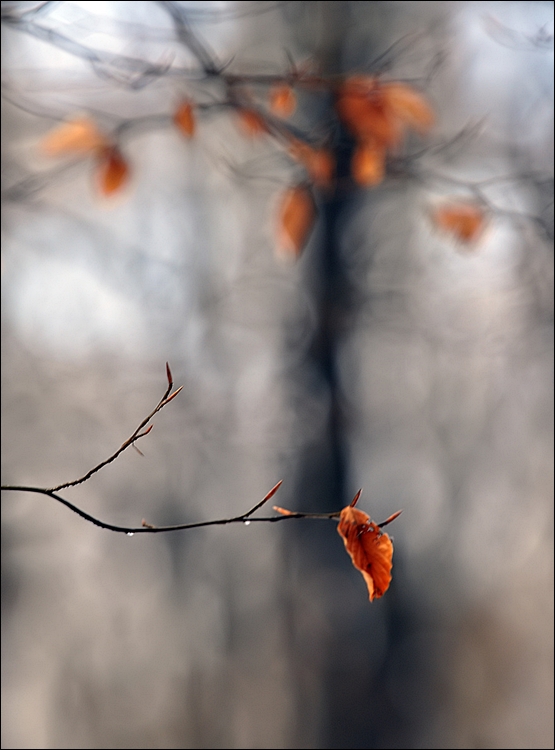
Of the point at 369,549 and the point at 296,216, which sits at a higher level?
the point at 296,216

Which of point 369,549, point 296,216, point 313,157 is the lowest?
point 369,549

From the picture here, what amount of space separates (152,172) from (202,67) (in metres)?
2.72

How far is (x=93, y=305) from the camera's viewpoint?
3621 mm

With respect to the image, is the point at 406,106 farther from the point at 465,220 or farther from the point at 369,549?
the point at 369,549

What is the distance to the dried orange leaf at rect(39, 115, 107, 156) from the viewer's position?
1.43 metres

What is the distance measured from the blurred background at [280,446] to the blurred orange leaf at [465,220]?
5.60ft

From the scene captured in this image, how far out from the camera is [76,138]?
1441 millimetres

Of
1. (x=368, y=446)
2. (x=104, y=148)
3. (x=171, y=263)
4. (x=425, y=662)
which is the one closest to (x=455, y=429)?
(x=368, y=446)

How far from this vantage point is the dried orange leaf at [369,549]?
633mm

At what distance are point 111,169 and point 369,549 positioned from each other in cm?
120

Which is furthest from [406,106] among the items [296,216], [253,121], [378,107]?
[296,216]

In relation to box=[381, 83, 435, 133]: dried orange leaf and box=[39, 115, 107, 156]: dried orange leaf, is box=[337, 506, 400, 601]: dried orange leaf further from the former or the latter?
box=[39, 115, 107, 156]: dried orange leaf

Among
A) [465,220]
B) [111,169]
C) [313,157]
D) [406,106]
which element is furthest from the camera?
[465,220]

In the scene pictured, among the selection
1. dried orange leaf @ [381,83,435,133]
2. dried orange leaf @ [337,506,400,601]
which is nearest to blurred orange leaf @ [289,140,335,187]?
dried orange leaf @ [381,83,435,133]
